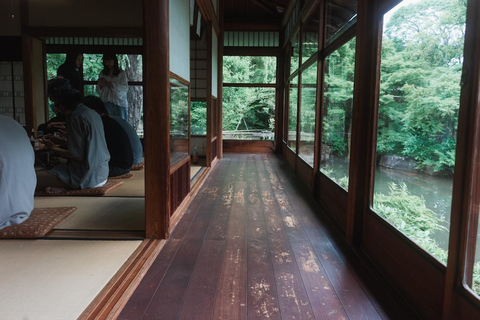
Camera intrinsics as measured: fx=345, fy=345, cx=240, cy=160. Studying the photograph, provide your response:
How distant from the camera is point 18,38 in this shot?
5738mm

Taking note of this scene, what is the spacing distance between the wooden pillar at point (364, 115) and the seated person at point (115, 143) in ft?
9.72

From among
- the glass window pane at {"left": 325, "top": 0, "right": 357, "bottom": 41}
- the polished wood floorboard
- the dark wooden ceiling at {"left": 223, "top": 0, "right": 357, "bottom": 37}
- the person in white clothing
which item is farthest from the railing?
the polished wood floorboard

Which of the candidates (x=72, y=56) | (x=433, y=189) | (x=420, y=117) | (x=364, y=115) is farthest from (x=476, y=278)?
(x=72, y=56)

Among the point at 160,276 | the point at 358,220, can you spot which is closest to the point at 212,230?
the point at 160,276

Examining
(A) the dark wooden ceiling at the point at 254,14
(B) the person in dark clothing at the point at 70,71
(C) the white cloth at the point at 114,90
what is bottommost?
(C) the white cloth at the point at 114,90

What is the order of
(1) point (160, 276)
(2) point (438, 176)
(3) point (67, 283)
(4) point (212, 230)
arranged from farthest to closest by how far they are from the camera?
(4) point (212, 230) < (1) point (160, 276) < (3) point (67, 283) < (2) point (438, 176)

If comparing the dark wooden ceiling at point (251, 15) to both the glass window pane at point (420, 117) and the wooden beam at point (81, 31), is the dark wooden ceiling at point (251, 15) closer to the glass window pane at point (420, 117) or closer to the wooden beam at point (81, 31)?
the wooden beam at point (81, 31)

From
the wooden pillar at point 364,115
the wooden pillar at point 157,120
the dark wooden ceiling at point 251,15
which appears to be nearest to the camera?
the wooden pillar at point 364,115

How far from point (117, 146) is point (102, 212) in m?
1.58

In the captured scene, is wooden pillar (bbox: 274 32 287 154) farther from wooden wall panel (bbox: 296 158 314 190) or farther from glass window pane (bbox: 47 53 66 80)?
glass window pane (bbox: 47 53 66 80)

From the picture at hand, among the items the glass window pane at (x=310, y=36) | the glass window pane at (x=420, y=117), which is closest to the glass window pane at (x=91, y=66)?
the glass window pane at (x=310, y=36)

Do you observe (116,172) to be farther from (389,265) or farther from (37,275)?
(389,265)

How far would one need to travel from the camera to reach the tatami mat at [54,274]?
1.48 meters

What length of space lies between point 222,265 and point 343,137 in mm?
1564
